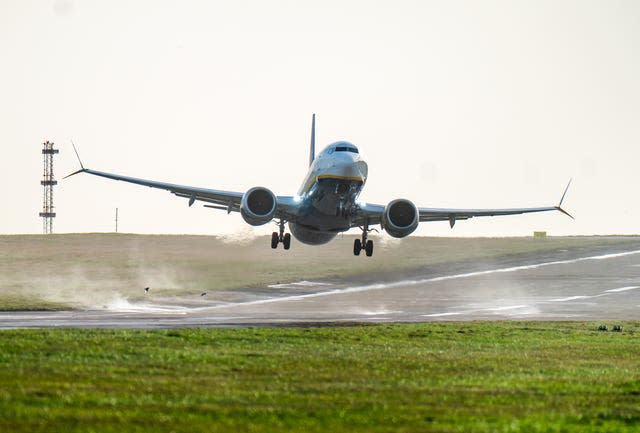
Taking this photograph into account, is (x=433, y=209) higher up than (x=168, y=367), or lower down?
higher up

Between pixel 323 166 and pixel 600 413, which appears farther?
pixel 323 166

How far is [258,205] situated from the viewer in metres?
69.8

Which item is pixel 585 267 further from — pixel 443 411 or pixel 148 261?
pixel 443 411

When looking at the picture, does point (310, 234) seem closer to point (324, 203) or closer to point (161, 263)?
point (324, 203)

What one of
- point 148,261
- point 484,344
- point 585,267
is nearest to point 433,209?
point 484,344

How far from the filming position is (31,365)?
33562 mm

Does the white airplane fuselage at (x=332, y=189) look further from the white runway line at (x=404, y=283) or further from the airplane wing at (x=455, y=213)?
the white runway line at (x=404, y=283)

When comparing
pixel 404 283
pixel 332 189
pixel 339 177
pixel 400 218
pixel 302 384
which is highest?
pixel 339 177

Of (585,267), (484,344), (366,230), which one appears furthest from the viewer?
(585,267)

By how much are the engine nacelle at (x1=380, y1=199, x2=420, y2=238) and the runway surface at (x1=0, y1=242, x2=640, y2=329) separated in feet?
26.1

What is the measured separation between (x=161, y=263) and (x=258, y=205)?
2658 inches

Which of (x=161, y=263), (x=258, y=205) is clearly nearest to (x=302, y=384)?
(x=258, y=205)

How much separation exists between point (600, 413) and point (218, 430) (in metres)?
9.47

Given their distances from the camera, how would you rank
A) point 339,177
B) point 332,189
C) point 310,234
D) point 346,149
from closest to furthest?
point 339,177
point 332,189
point 346,149
point 310,234
